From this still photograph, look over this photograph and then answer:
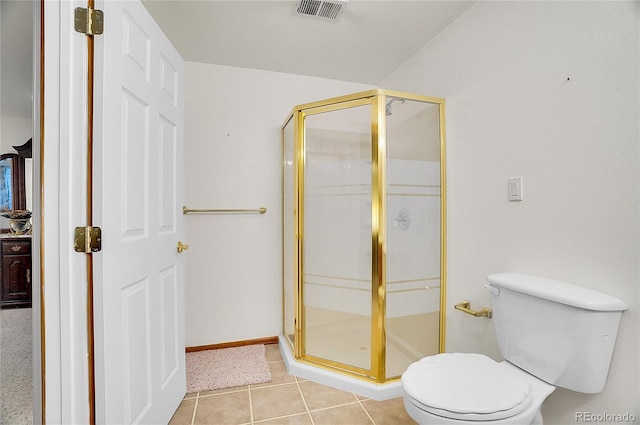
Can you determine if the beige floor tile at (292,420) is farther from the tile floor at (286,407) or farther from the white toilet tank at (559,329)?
the white toilet tank at (559,329)

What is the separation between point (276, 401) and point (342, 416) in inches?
15.0

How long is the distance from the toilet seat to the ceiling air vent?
1856mm

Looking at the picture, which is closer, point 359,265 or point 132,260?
point 132,260

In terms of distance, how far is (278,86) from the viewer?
2.54 m

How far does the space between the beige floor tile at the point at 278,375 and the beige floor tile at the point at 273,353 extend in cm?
7

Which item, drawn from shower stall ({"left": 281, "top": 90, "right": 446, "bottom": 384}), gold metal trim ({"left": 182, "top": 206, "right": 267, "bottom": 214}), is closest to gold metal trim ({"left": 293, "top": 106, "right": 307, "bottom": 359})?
shower stall ({"left": 281, "top": 90, "right": 446, "bottom": 384})

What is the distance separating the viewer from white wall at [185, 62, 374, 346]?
2352 millimetres

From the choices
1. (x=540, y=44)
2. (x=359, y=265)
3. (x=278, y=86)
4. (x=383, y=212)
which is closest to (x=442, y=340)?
(x=359, y=265)

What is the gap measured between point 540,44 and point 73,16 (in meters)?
1.81

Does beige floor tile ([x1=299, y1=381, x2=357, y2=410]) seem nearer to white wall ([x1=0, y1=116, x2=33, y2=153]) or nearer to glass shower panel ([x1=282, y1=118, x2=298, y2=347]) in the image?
glass shower panel ([x1=282, y1=118, x2=298, y2=347])

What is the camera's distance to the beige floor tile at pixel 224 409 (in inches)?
61.1

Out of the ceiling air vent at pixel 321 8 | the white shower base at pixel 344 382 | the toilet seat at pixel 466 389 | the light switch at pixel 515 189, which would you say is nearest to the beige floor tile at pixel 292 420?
the white shower base at pixel 344 382

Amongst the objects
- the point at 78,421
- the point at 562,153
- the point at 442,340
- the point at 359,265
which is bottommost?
the point at 442,340

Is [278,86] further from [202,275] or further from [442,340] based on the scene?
[442,340]
